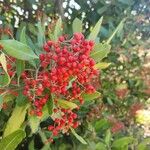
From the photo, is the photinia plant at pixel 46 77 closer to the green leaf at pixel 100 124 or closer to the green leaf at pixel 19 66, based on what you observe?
the green leaf at pixel 19 66

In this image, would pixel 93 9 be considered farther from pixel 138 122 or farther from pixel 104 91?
pixel 138 122

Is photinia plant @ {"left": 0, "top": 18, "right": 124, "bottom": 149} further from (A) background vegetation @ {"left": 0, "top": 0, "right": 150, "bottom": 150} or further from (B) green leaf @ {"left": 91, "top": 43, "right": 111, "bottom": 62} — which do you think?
(A) background vegetation @ {"left": 0, "top": 0, "right": 150, "bottom": 150}

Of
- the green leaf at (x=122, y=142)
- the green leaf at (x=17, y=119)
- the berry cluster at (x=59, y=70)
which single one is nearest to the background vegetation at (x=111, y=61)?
the green leaf at (x=122, y=142)

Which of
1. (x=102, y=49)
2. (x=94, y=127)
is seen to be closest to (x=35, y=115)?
(x=102, y=49)

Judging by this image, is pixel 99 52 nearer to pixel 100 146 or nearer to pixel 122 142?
pixel 100 146

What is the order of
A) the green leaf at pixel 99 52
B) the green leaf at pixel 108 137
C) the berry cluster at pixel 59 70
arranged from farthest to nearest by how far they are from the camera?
1. the green leaf at pixel 108 137
2. the green leaf at pixel 99 52
3. the berry cluster at pixel 59 70

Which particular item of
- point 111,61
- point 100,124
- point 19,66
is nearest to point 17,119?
point 19,66

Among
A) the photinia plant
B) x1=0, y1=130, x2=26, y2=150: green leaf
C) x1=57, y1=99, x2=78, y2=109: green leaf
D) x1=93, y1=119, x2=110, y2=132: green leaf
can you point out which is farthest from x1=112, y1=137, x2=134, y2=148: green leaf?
x1=0, y1=130, x2=26, y2=150: green leaf
